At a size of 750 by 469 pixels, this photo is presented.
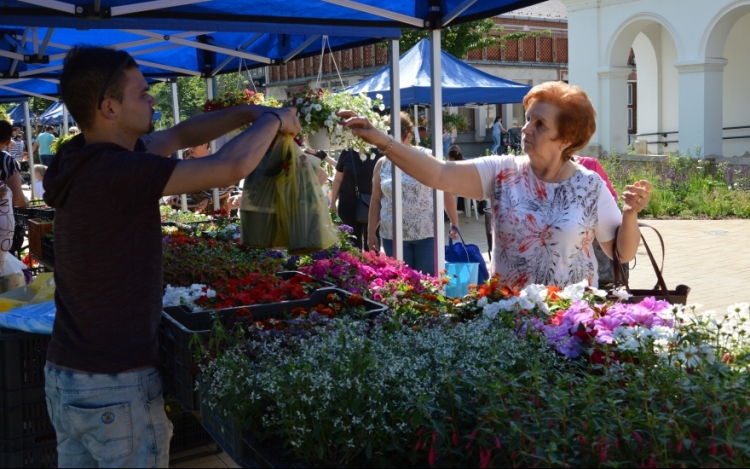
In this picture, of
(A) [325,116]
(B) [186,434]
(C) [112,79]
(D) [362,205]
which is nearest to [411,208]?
(D) [362,205]

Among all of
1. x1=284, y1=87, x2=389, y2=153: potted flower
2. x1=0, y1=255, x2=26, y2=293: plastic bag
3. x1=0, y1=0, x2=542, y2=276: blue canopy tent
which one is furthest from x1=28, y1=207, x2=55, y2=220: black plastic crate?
x1=284, y1=87, x2=389, y2=153: potted flower

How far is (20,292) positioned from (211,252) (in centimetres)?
146

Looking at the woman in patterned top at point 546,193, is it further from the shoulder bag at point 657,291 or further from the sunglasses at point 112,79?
the sunglasses at point 112,79

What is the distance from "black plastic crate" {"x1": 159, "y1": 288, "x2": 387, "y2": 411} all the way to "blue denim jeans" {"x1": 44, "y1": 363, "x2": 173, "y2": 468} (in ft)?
0.81

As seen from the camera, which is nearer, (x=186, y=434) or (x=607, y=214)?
(x=607, y=214)

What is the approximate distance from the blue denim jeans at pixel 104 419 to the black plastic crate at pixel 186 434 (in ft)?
6.54

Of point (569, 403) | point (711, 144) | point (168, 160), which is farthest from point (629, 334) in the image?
point (711, 144)

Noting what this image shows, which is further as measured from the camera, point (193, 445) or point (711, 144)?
point (711, 144)

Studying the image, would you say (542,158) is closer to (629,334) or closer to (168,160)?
(629,334)

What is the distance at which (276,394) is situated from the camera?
2137 millimetres

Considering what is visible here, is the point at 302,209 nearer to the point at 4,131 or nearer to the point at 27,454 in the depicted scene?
the point at 27,454

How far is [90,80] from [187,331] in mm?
899

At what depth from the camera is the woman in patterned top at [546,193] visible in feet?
11.2

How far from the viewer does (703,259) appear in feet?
33.9
